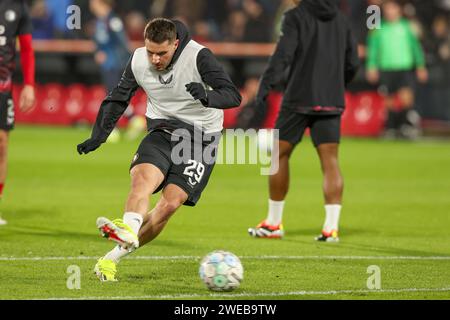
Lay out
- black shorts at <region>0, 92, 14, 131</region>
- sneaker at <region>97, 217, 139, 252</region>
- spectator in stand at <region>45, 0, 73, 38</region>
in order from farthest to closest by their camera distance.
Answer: spectator in stand at <region>45, 0, 73, 38</region>, black shorts at <region>0, 92, 14, 131</region>, sneaker at <region>97, 217, 139, 252</region>

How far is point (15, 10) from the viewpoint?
12.8 m

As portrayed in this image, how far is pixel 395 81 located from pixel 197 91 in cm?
1691

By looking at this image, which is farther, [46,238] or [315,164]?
[315,164]

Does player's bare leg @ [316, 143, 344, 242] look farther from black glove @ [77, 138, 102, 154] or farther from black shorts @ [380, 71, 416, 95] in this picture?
black shorts @ [380, 71, 416, 95]

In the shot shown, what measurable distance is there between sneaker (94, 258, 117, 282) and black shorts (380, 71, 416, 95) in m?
17.1

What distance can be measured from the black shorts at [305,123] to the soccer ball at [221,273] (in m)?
3.51

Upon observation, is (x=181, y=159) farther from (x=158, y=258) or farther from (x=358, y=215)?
(x=358, y=215)

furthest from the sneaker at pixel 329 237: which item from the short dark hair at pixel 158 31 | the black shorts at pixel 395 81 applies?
the black shorts at pixel 395 81

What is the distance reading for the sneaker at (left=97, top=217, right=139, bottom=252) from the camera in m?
8.48

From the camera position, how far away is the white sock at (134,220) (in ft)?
29.2

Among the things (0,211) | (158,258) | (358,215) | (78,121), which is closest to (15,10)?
(0,211)

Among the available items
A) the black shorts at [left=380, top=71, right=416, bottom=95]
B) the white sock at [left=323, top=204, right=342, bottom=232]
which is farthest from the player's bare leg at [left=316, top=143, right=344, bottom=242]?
the black shorts at [left=380, top=71, right=416, bottom=95]
